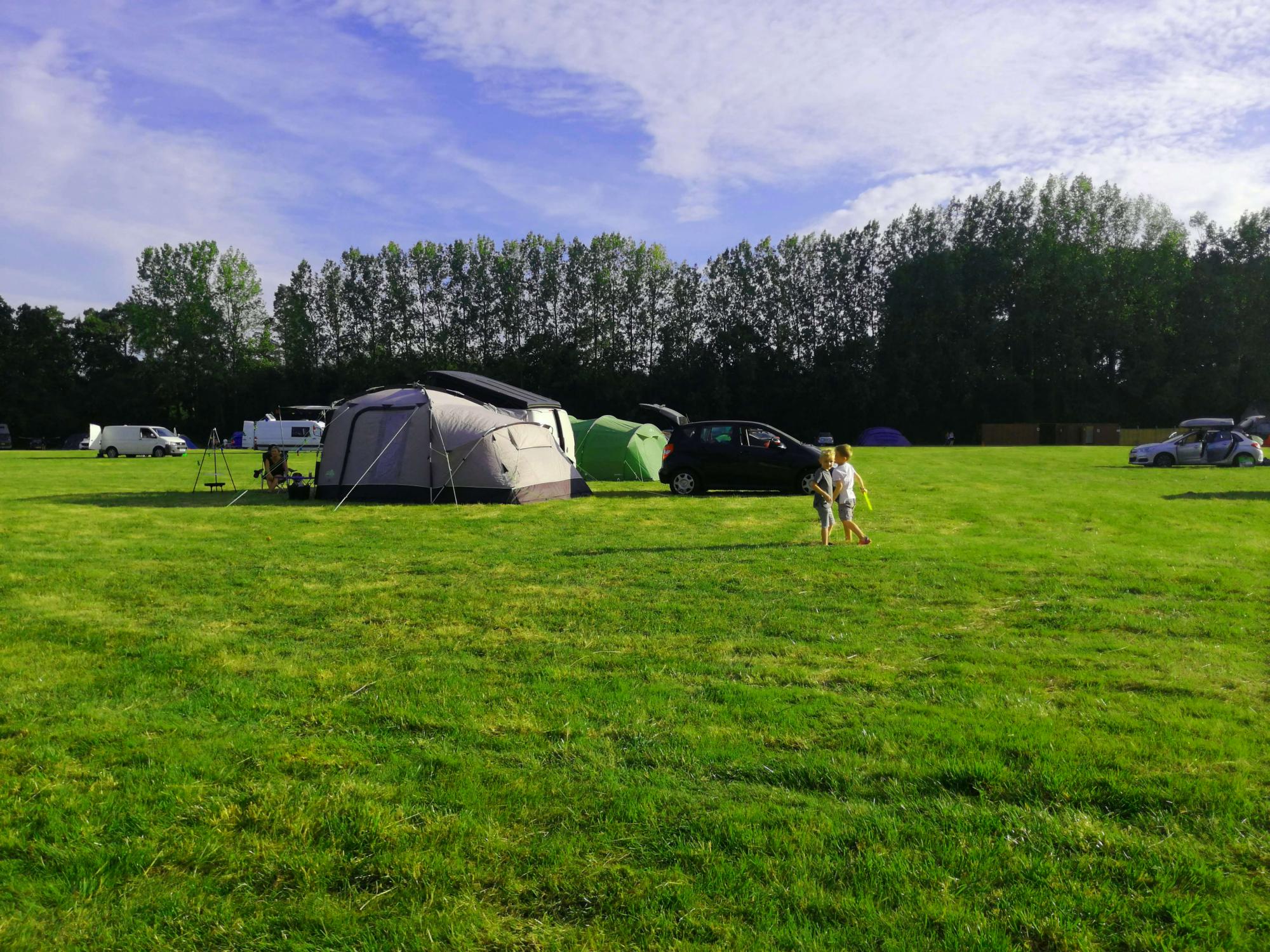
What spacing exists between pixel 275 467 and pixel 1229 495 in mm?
21039

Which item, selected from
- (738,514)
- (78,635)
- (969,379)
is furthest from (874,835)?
(969,379)

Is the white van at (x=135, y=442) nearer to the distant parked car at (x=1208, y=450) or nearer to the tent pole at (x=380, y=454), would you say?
the tent pole at (x=380, y=454)

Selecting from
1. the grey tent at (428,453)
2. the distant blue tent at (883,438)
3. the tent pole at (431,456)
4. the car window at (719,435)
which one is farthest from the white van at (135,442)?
the distant blue tent at (883,438)

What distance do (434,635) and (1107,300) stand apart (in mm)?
65662

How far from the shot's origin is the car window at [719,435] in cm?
1955

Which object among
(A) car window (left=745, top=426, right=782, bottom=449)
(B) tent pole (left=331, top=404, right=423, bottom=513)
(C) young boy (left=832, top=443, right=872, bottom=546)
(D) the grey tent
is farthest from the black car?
(C) young boy (left=832, top=443, right=872, bottom=546)

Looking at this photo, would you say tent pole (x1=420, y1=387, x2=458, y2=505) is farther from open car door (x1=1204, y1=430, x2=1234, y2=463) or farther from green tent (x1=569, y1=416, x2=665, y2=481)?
open car door (x1=1204, y1=430, x2=1234, y2=463)

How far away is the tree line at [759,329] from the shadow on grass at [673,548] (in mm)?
52356

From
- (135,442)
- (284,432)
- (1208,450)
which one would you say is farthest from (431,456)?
(284,432)

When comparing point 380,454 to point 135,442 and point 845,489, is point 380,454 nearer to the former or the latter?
point 845,489

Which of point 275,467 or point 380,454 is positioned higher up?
point 380,454

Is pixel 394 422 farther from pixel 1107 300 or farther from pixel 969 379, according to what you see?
pixel 1107 300

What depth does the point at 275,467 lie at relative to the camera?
66.9ft

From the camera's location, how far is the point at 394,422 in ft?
58.1
